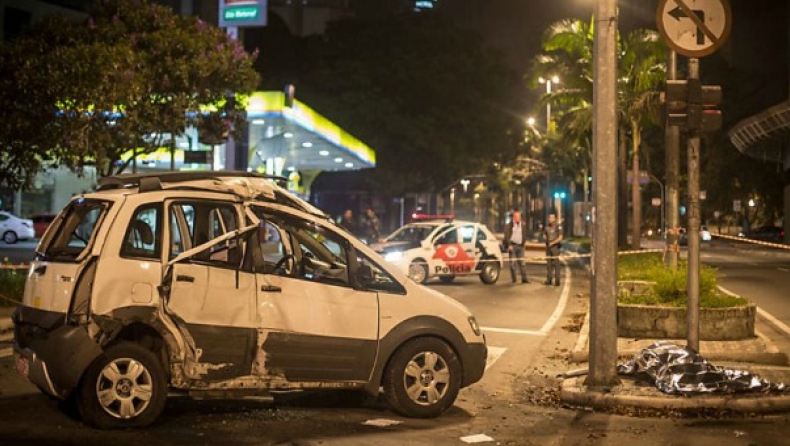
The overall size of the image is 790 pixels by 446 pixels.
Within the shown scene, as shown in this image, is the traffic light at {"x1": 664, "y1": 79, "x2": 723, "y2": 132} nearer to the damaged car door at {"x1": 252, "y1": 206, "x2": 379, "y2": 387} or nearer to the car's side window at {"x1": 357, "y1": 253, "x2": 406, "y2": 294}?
the car's side window at {"x1": 357, "y1": 253, "x2": 406, "y2": 294}

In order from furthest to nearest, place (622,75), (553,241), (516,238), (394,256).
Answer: (622,75), (516,238), (553,241), (394,256)

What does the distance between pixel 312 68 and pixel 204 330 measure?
5575 centimetres

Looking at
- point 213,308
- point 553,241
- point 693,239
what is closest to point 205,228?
point 213,308

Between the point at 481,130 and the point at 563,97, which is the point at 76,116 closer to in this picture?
the point at 563,97

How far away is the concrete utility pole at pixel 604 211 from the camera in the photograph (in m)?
8.73

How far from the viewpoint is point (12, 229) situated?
38.6m

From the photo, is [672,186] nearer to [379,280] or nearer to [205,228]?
[379,280]

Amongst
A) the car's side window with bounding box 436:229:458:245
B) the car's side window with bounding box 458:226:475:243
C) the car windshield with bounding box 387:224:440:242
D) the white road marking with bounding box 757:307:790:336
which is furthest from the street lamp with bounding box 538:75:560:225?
the white road marking with bounding box 757:307:790:336

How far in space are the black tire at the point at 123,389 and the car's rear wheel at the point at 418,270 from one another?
13.3 metres

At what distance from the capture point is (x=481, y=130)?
59.6 metres

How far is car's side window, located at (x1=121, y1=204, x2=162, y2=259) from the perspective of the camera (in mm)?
7004

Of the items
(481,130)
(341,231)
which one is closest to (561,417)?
(341,231)

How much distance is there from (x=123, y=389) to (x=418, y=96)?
171 feet

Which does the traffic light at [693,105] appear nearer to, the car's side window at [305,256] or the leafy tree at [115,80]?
the car's side window at [305,256]
